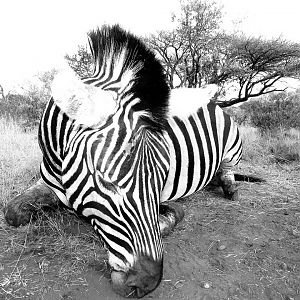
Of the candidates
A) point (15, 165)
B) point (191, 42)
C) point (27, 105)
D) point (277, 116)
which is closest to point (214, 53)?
point (191, 42)

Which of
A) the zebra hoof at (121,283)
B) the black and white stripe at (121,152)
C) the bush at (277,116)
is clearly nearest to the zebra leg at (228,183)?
the black and white stripe at (121,152)

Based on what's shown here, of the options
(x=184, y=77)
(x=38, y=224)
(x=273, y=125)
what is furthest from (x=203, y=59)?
(x=38, y=224)

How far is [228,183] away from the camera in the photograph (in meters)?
3.35

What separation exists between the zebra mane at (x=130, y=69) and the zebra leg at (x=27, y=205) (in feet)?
3.43

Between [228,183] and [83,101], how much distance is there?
236 cm

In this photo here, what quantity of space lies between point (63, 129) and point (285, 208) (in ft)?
7.65

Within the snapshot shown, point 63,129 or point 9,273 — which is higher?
→ point 63,129

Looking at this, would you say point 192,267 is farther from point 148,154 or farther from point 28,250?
point 28,250

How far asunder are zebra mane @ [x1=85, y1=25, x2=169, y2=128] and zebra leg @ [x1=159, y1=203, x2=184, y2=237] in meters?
1.01

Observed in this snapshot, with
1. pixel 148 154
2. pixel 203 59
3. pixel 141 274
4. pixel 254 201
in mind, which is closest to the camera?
pixel 141 274

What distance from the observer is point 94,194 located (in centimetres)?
133

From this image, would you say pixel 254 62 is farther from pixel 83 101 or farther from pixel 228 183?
pixel 83 101

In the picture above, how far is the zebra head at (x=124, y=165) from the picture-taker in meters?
1.28

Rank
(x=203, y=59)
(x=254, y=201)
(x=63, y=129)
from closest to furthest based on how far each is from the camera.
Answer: (x=63, y=129), (x=254, y=201), (x=203, y=59)
